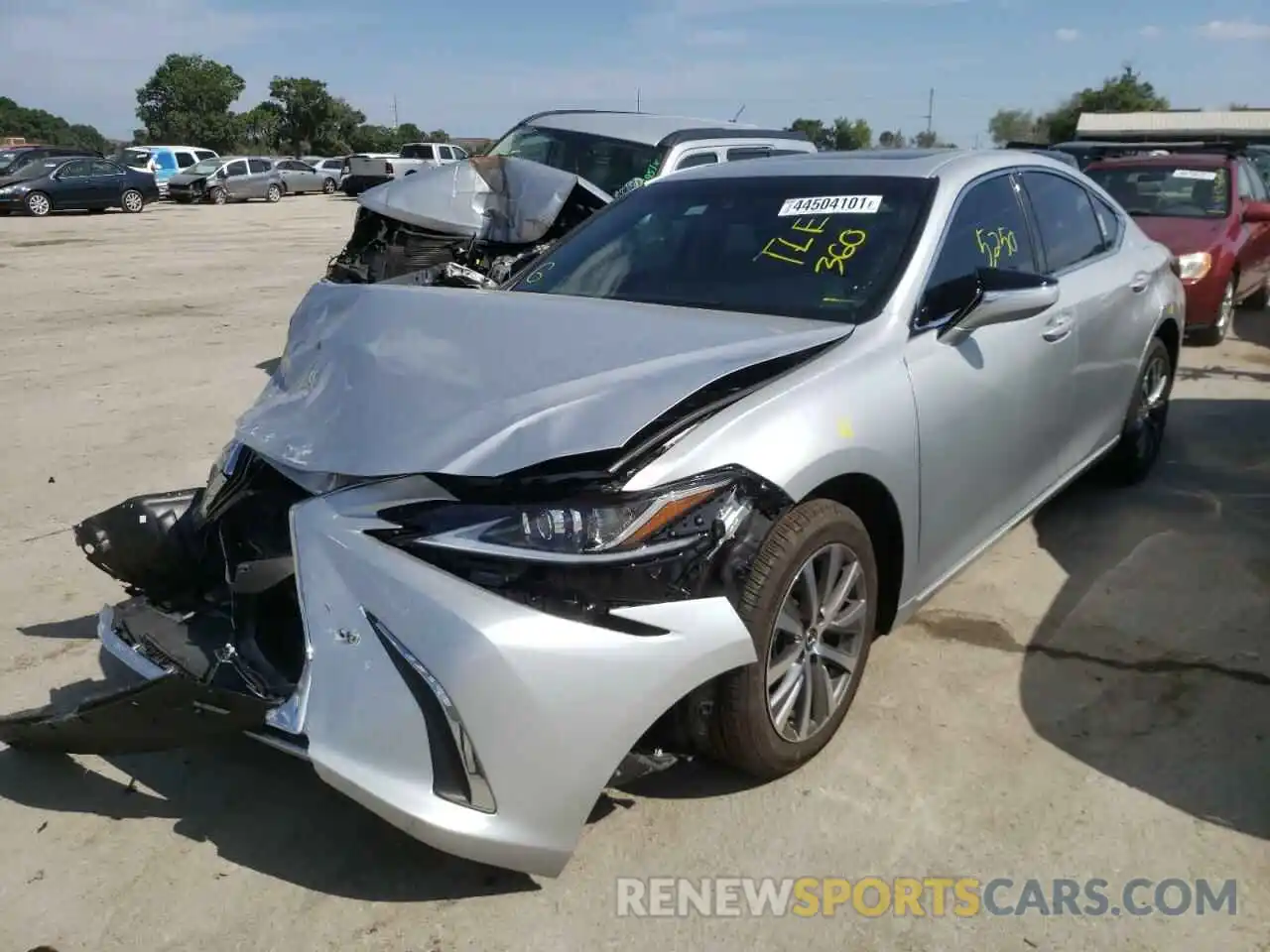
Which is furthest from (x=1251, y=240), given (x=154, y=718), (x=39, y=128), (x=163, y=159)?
(x=39, y=128)

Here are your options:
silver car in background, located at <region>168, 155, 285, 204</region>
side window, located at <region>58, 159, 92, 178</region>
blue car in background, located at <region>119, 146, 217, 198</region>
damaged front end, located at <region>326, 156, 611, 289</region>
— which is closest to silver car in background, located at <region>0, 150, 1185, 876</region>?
damaged front end, located at <region>326, 156, 611, 289</region>

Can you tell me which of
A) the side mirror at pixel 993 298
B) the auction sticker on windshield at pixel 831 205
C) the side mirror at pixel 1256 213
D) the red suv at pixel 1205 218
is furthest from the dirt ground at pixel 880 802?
the side mirror at pixel 1256 213

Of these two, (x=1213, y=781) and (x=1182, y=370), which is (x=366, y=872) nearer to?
(x=1213, y=781)

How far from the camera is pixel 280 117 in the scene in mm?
62719

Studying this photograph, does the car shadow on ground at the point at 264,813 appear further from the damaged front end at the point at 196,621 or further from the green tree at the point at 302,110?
the green tree at the point at 302,110

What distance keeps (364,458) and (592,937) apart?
4.05 feet

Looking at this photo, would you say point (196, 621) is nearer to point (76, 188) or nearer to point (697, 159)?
point (697, 159)

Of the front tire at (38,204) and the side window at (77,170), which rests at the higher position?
the side window at (77,170)

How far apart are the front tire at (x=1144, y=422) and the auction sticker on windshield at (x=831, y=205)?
196cm

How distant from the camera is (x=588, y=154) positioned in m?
8.23

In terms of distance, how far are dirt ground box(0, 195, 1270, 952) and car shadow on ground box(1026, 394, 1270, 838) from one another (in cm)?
1

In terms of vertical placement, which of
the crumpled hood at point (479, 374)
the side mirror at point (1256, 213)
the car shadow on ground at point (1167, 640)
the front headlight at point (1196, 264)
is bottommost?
the car shadow on ground at point (1167, 640)

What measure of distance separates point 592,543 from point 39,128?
319ft

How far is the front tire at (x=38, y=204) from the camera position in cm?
2481
